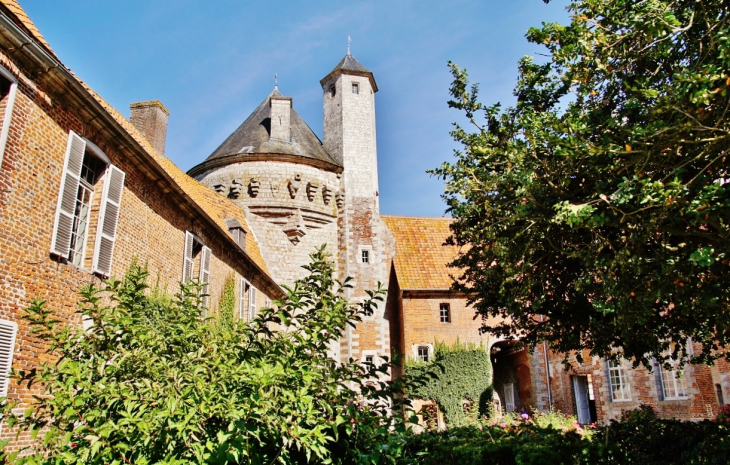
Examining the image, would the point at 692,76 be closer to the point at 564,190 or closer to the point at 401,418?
the point at 564,190

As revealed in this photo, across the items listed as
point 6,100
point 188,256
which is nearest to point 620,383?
point 188,256

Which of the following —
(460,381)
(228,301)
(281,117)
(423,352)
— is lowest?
(460,381)

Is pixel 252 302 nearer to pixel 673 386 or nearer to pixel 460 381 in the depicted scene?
pixel 460 381

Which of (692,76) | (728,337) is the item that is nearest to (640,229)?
(692,76)

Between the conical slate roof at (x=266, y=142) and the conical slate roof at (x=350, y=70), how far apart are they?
2764mm

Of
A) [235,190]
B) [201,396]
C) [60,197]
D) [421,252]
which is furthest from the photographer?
[421,252]

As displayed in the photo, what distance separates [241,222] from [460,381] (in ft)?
37.8

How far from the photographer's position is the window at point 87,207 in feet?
27.6

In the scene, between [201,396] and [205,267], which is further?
[205,267]

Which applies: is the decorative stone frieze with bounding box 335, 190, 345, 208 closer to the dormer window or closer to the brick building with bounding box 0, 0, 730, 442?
the brick building with bounding box 0, 0, 730, 442

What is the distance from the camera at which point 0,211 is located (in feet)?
23.3

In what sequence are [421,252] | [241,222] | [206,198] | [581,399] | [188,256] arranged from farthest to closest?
[421,252] → [581,399] → [241,222] → [206,198] → [188,256]

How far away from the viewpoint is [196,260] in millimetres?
13766

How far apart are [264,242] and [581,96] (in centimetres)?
1712
